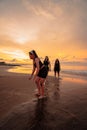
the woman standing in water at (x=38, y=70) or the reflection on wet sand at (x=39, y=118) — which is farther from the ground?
the woman standing in water at (x=38, y=70)

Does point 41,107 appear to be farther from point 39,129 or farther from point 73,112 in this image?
point 39,129

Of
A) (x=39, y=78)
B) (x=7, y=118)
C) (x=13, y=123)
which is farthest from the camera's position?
(x=39, y=78)

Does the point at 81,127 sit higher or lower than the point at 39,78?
lower

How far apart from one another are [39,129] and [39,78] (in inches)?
138

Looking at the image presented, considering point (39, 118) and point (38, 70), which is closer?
point (39, 118)

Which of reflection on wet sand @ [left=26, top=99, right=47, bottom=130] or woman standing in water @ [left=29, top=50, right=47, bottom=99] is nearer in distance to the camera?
reflection on wet sand @ [left=26, top=99, right=47, bottom=130]

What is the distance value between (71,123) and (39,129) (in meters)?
0.94

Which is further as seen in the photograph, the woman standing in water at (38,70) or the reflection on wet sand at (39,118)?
the woman standing in water at (38,70)

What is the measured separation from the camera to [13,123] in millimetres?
4418

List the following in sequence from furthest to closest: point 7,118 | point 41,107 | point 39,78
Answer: point 39,78 < point 41,107 < point 7,118

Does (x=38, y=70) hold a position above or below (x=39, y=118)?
above

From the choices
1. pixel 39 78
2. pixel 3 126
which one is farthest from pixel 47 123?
pixel 39 78

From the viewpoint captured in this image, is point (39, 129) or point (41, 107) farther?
point (41, 107)

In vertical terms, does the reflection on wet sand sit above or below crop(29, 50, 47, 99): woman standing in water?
below
